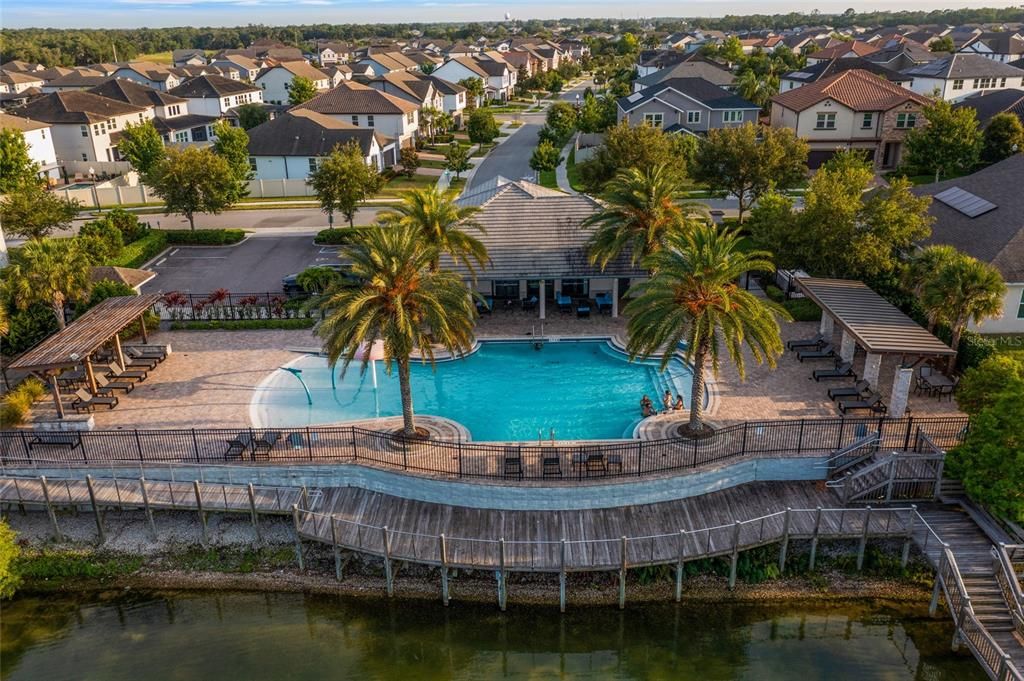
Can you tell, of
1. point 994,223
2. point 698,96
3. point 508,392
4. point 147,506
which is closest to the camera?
point 147,506

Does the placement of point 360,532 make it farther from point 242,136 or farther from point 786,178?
point 242,136

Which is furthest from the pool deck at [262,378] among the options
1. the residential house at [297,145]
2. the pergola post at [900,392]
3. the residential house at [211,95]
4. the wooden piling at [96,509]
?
the residential house at [211,95]

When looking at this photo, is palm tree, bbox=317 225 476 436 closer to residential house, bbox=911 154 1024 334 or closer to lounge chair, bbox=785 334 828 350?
lounge chair, bbox=785 334 828 350

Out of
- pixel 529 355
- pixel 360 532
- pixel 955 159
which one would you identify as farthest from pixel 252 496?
pixel 955 159

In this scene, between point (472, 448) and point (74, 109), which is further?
point (74, 109)

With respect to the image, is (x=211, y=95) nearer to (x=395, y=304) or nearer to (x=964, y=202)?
(x=395, y=304)

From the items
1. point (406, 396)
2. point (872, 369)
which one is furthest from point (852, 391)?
point (406, 396)

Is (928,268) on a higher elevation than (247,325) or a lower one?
higher

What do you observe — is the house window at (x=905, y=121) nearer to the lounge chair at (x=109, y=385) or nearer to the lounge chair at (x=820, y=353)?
the lounge chair at (x=820, y=353)
